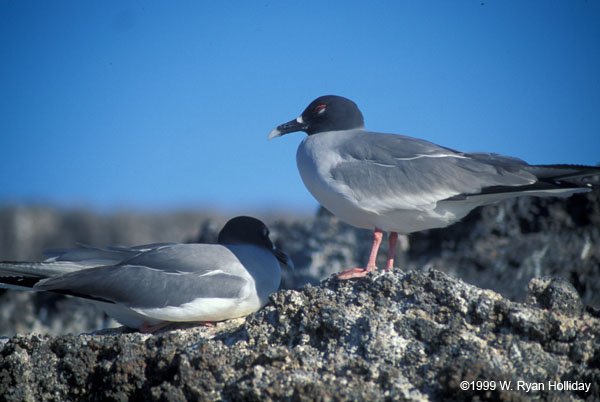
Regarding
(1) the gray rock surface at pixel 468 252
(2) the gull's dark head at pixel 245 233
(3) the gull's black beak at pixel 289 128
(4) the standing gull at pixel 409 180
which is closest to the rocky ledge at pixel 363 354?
(4) the standing gull at pixel 409 180

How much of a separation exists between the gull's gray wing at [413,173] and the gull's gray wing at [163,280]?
134 centimetres

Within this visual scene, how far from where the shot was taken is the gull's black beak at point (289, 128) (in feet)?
20.1

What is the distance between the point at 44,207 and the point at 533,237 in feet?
59.7

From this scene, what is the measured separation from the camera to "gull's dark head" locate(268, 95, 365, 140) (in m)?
5.99

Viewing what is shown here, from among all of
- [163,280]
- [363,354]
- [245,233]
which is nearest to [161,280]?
[163,280]

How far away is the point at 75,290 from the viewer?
5.23m

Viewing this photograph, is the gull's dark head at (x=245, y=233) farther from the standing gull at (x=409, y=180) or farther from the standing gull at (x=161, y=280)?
the standing gull at (x=409, y=180)

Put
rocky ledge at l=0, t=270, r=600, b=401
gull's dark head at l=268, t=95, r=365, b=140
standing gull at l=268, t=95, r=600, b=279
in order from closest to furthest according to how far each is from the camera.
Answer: rocky ledge at l=0, t=270, r=600, b=401, standing gull at l=268, t=95, r=600, b=279, gull's dark head at l=268, t=95, r=365, b=140

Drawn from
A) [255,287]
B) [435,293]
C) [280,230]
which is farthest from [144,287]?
[280,230]

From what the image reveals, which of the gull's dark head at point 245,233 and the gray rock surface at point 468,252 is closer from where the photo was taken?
the gull's dark head at point 245,233

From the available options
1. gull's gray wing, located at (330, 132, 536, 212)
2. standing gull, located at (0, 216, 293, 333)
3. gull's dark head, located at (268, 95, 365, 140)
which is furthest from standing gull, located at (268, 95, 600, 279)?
standing gull, located at (0, 216, 293, 333)

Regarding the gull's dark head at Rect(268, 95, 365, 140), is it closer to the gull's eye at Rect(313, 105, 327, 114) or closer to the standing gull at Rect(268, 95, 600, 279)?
the gull's eye at Rect(313, 105, 327, 114)

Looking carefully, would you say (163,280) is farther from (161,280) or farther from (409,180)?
(409,180)

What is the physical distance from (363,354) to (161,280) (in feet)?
7.57
